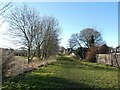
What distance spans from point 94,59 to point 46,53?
1093 centimetres

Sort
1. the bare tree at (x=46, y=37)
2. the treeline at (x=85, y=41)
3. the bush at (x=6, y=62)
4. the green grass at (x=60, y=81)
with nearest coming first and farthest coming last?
the green grass at (x=60, y=81) → the bush at (x=6, y=62) → the bare tree at (x=46, y=37) → the treeline at (x=85, y=41)

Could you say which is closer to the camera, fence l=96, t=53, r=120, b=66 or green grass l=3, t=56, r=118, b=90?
green grass l=3, t=56, r=118, b=90

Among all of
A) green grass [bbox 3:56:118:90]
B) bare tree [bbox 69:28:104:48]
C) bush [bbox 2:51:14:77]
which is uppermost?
bare tree [bbox 69:28:104:48]

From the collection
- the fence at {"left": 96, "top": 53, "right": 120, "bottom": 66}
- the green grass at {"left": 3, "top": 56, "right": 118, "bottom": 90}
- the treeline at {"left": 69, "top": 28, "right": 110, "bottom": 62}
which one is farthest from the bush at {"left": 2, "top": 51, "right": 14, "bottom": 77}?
the treeline at {"left": 69, "top": 28, "right": 110, "bottom": 62}

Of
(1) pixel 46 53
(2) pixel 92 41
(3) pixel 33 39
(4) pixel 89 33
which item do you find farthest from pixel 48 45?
(4) pixel 89 33

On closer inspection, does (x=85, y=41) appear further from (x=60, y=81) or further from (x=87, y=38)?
(x=60, y=81)

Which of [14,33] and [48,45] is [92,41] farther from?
[14,33]

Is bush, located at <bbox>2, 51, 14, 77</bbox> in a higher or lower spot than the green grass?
higher

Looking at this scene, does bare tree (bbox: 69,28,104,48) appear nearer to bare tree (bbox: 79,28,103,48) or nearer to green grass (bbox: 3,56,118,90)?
bare tree (bbox: 79,28,103,48)

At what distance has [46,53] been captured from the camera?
57031 millimetres

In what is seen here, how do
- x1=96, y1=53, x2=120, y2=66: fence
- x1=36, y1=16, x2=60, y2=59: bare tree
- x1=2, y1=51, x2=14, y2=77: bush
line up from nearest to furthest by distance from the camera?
x1=2, y1=51, x2=14, y2=77: bush, x1=96, y1=53, x2=120, y2=66: fence, x1=36, y1=16, x2=60, y2=59: bare tree

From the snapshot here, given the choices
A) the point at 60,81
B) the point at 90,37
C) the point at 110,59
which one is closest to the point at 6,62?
the point at 60,81

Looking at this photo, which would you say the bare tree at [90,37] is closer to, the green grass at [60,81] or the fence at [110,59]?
the fence at [110,59]

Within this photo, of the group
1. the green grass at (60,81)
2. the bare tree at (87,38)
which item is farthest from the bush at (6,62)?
the bare tree at (87,38)
